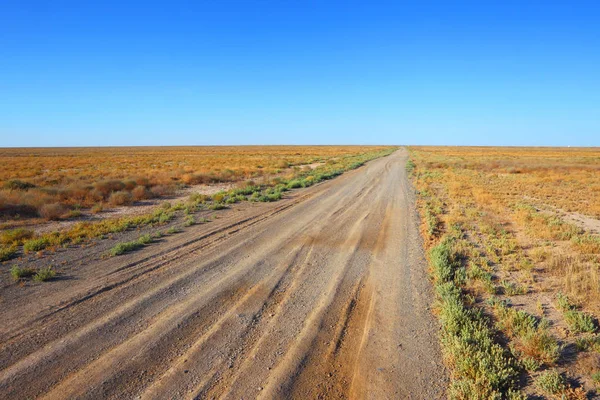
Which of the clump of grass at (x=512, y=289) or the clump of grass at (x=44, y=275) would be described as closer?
the clump of grass at (x=512, y=289)

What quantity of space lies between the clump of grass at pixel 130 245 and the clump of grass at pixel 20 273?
5.35ft

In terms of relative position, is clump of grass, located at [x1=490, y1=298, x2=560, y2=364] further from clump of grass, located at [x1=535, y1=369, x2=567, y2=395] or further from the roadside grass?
the roadside grass

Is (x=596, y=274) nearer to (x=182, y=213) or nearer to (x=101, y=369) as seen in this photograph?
(x=101, y=369)

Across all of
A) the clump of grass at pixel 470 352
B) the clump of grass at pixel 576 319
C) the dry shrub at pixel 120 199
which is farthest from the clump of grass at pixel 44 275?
the dry shrub at pixel 120 199

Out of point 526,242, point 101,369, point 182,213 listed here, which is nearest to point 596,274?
point 526,242

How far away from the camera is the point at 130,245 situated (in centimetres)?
844

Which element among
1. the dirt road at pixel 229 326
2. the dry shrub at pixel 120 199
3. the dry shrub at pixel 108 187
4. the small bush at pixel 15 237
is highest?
the dry shrub at pixel 108 187

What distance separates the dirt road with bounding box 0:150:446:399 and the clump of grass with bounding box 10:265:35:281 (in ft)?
1.29

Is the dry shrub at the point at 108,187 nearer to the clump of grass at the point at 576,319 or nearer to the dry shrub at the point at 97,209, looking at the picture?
the dry shrub at the point at 97,209

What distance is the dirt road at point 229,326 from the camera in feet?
11.6

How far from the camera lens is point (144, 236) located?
30.5 feet

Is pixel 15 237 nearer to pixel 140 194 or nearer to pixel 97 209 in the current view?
pixel 97 209

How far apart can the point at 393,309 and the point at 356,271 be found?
1.67 meters

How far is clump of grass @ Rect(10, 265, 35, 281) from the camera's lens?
6.47m
